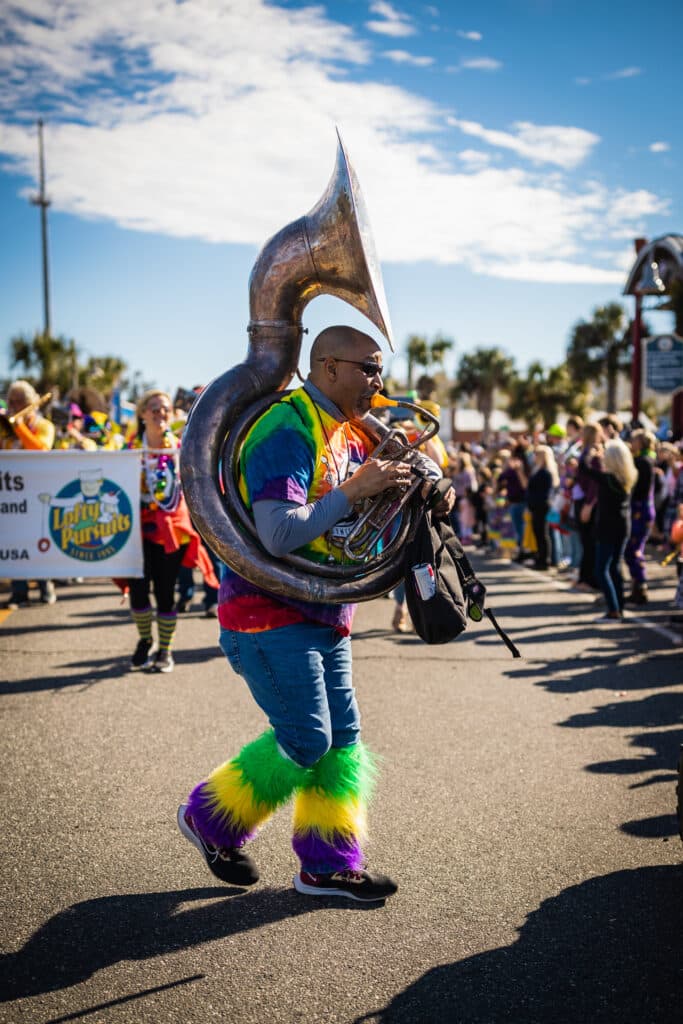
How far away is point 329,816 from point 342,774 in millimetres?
156

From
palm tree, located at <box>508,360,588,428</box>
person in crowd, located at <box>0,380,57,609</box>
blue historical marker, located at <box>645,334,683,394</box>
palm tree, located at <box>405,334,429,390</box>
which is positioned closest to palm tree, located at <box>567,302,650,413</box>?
palm tree, located at <box>508,360,588,428</box>

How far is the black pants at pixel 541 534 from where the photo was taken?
13.8 metres

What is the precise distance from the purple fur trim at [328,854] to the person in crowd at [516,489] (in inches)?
461

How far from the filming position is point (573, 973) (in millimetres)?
2857

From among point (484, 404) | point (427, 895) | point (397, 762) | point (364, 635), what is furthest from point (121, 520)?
point (484, 404)

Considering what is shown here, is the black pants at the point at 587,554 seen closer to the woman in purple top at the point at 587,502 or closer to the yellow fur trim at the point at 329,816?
the woman in purple top at the point at 587,502

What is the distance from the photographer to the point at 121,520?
25.4ft

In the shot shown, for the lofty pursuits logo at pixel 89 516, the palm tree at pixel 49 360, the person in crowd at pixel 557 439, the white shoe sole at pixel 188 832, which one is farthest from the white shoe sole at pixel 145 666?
the palm tree at pixel 49 360

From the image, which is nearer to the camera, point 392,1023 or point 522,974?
point 392,1023

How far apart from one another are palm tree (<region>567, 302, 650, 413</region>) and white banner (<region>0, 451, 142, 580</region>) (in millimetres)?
49532

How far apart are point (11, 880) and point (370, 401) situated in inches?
89.5

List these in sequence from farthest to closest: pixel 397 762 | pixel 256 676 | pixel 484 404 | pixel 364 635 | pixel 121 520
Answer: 1. pixel 484 404
2. pixel 364 635
3. pixel 121 520
4. pixel 397 762
5. pixel 256 676

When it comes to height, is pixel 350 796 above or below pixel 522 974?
above

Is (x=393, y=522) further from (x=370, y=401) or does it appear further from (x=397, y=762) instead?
(x=397, y=762)
